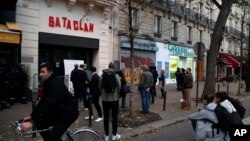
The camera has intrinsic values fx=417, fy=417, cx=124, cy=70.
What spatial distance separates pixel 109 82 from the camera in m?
9.55

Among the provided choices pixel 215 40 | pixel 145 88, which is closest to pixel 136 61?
pixel 215 40

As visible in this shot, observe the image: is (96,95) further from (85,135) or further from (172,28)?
(172,28)

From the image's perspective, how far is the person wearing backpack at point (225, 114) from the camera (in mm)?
7465

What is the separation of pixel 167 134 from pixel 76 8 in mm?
12451

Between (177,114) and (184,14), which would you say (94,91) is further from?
(184,14)

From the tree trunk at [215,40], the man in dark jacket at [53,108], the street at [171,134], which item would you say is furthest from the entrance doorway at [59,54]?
the man in dark jacket at [53,108]

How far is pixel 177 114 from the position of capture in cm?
1484

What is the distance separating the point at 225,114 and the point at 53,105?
3.24 meters

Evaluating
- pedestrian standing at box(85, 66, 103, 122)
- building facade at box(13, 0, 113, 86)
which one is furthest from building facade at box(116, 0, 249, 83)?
pedestrian standing at box(85, 66, 103, 122)

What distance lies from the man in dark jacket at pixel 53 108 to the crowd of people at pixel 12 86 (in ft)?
30.4

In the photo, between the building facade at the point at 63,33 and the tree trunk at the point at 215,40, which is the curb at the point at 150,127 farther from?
the building facade at the point at 63,33

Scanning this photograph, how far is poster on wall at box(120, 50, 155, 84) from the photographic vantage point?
26.4 m

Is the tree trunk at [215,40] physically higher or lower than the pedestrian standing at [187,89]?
higher

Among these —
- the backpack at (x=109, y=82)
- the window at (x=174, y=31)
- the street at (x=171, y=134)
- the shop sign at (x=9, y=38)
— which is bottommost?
the street at (x=171, y=134)
